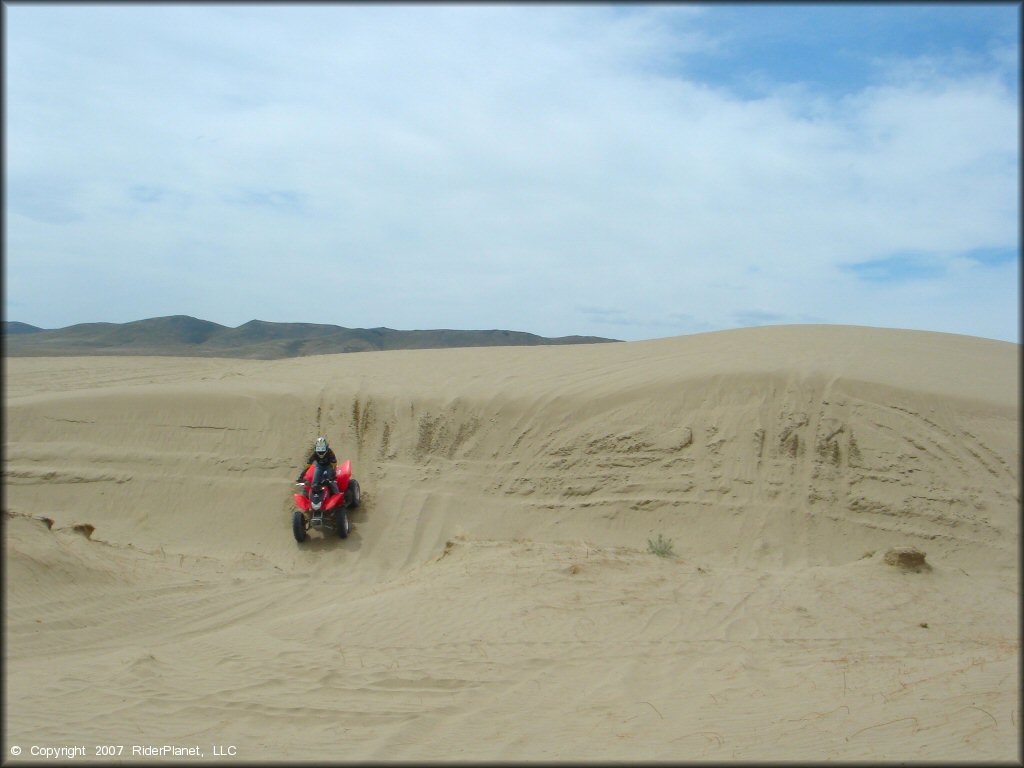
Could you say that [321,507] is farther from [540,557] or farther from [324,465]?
[540,557]

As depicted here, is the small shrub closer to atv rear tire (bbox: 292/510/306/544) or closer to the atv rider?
the atv rider

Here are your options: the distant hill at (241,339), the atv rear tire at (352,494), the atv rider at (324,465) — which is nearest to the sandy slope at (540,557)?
the atv rear tire at (352,494)

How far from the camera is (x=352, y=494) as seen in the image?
39.7 feet

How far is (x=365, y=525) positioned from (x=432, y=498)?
3.45ft

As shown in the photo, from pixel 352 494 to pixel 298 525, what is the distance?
35.7 inches

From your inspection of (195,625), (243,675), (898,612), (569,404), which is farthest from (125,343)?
(898,612)

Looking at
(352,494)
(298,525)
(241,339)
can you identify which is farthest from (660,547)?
(241,339)

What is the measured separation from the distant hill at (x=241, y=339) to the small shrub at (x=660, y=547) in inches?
706

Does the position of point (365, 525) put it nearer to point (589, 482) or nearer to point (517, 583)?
point (589, 482)

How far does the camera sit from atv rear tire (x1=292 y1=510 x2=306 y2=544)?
11.6 metres

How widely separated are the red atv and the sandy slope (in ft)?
1.15

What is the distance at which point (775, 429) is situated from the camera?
39.3 ft

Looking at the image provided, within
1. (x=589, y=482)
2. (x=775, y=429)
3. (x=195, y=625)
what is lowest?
(x=195, y=625)

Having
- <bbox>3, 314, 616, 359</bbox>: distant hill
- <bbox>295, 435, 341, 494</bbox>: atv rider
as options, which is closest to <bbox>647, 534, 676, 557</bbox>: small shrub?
<bbox>295, 435, 341, 494</bbox>: atv rider
